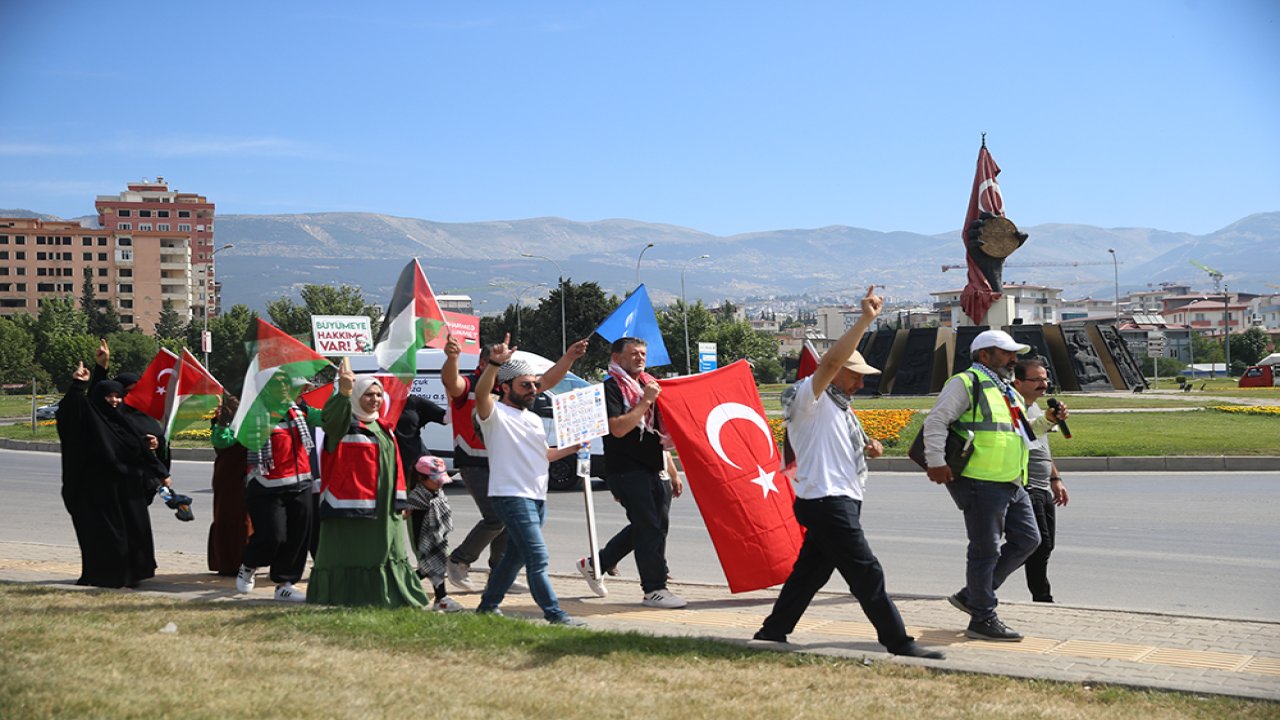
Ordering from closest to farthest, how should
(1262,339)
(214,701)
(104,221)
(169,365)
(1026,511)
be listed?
(214,701), (1026,511), (169,365), (1262,339), (104,221)

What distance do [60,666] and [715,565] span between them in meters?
5.64

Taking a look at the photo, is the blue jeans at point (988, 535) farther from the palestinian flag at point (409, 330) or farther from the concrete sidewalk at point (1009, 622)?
the palestinian flag at point (409, 330)

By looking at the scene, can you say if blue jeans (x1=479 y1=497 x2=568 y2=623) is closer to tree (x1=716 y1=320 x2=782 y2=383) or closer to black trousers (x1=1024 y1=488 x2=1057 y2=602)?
black trousers (x1=1024 y1=488 x2=1057 y2=602)

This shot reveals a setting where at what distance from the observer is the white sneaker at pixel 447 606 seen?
8023 mm

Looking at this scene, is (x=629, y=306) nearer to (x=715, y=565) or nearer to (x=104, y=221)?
(x=715, y=565)

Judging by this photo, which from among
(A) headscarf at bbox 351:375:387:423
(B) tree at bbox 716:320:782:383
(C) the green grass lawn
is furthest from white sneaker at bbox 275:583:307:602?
(B) tree at bbox 716:320:782:383

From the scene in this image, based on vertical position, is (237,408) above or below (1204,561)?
above

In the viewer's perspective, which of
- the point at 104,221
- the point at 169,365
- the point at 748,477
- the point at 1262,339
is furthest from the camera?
the point at 104,221

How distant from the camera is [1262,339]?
398 ft

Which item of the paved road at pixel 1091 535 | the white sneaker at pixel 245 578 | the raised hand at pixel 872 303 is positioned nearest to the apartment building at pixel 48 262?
the paved road at pixel 1091 535

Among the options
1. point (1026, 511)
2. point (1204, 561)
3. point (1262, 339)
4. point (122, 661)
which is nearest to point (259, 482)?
point (122, 661)

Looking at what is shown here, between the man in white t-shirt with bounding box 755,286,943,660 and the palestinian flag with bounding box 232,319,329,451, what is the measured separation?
3467mm

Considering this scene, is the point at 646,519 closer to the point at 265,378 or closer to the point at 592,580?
the point at 592,580

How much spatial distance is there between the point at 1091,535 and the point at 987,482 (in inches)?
216
